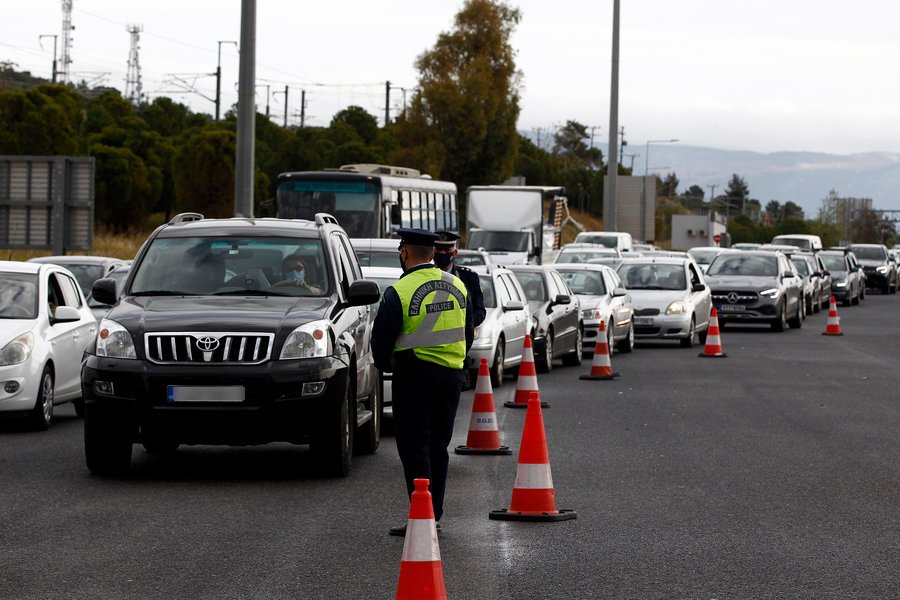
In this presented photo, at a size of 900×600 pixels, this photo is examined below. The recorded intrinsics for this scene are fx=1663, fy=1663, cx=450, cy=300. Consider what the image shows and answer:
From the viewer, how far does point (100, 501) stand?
10273 millimetres

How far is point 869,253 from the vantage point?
67.3m

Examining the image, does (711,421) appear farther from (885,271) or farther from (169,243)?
(885,271)

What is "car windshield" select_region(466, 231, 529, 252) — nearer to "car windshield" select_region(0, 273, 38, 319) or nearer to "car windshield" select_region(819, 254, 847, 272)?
"car windshield" select_region(819, 254, 847, 272)

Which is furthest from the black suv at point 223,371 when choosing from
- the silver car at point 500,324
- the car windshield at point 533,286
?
the car windshield at point 533,286

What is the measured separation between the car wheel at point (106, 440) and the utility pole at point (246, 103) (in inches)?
574

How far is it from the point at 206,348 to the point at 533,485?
260cm

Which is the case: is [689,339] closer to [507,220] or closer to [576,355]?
[576,355]

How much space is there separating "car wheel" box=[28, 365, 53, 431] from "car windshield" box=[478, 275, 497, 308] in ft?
22.0

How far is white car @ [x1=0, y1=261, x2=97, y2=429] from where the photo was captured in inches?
567

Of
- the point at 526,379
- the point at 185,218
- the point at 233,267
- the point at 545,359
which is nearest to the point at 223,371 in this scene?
the point at 233,267

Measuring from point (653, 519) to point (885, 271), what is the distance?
57884 millimetres

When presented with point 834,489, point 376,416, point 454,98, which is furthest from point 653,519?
point 454,98

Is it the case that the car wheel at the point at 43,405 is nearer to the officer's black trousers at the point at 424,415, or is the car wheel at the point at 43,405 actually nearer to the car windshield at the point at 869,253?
the officer's black trousers at the point at 424,415

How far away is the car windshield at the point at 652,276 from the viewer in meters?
30.1
